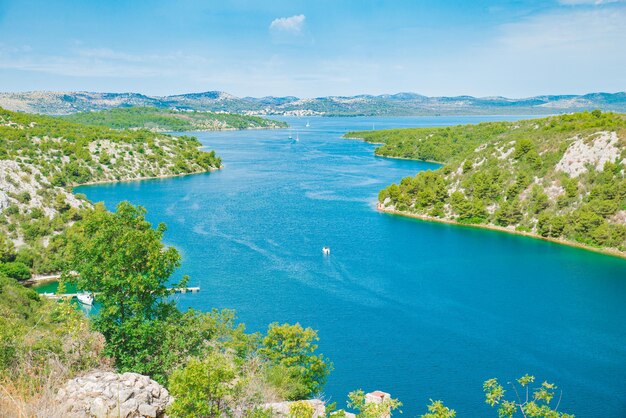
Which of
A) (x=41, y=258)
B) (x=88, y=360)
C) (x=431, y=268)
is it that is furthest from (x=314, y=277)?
(x=88, y=360)

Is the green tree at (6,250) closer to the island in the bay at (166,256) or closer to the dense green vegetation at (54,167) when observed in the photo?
the dense green vegetation at (54,167)

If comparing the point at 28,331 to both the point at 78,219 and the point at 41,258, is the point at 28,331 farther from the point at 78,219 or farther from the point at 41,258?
the point at 78,219

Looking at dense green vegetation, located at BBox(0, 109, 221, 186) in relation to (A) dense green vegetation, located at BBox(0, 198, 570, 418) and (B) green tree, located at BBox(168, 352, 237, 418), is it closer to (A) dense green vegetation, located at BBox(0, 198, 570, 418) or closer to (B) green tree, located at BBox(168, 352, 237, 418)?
(A) dense green vegetation, located at BBox(0, 198, 570, 418)

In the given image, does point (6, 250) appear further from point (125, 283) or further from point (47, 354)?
point (47, 354)

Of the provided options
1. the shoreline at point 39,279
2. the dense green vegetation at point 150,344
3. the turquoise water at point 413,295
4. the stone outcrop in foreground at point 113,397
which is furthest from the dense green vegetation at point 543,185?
the stone outcrop in foreground at point 113,397

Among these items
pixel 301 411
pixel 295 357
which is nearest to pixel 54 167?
pixel 295 357

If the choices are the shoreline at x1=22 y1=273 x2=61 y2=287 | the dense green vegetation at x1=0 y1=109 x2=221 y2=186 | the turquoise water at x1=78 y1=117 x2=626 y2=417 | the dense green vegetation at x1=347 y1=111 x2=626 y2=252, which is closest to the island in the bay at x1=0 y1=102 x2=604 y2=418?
the dense green vegetation at x1=347 y1=111 x2=626 y2=252

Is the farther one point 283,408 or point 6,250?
point 6,250
